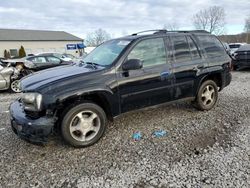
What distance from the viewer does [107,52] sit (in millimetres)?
4492

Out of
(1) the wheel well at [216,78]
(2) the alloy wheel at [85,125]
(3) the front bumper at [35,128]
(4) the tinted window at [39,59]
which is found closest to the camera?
(3) the front bumper at [35,128]

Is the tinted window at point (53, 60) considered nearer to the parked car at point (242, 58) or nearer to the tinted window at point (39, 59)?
the tinted window at point (39, 59)

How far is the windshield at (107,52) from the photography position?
415 centimetres

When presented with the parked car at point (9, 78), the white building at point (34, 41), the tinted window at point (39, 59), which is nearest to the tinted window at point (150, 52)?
the parked car at point (9, 78)

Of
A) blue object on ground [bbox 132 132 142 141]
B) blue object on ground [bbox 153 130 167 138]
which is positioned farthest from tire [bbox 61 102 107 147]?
blue object on ground [bbox 153 130 167 138]

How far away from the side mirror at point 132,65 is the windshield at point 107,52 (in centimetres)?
26

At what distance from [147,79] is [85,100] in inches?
46.4

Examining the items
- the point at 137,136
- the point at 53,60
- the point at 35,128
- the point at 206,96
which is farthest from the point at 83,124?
the point at 53,60

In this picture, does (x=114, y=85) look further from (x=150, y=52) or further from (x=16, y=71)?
(x=16, y=71)

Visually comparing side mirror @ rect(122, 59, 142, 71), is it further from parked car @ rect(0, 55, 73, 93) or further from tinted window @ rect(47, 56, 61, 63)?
tinted window @ rect(47, 56, 61, 63)

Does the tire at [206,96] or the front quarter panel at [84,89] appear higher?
the front quarter panel at [84,89]

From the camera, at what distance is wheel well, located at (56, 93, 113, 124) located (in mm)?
3584

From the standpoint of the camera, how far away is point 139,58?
4.17m

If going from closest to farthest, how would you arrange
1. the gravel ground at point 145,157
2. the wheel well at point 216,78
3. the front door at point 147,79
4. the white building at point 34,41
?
the gravel ground at point 145,157 < the front door at point 147,79 < the wheel well at point 216,78 < the white building at point 34,41
